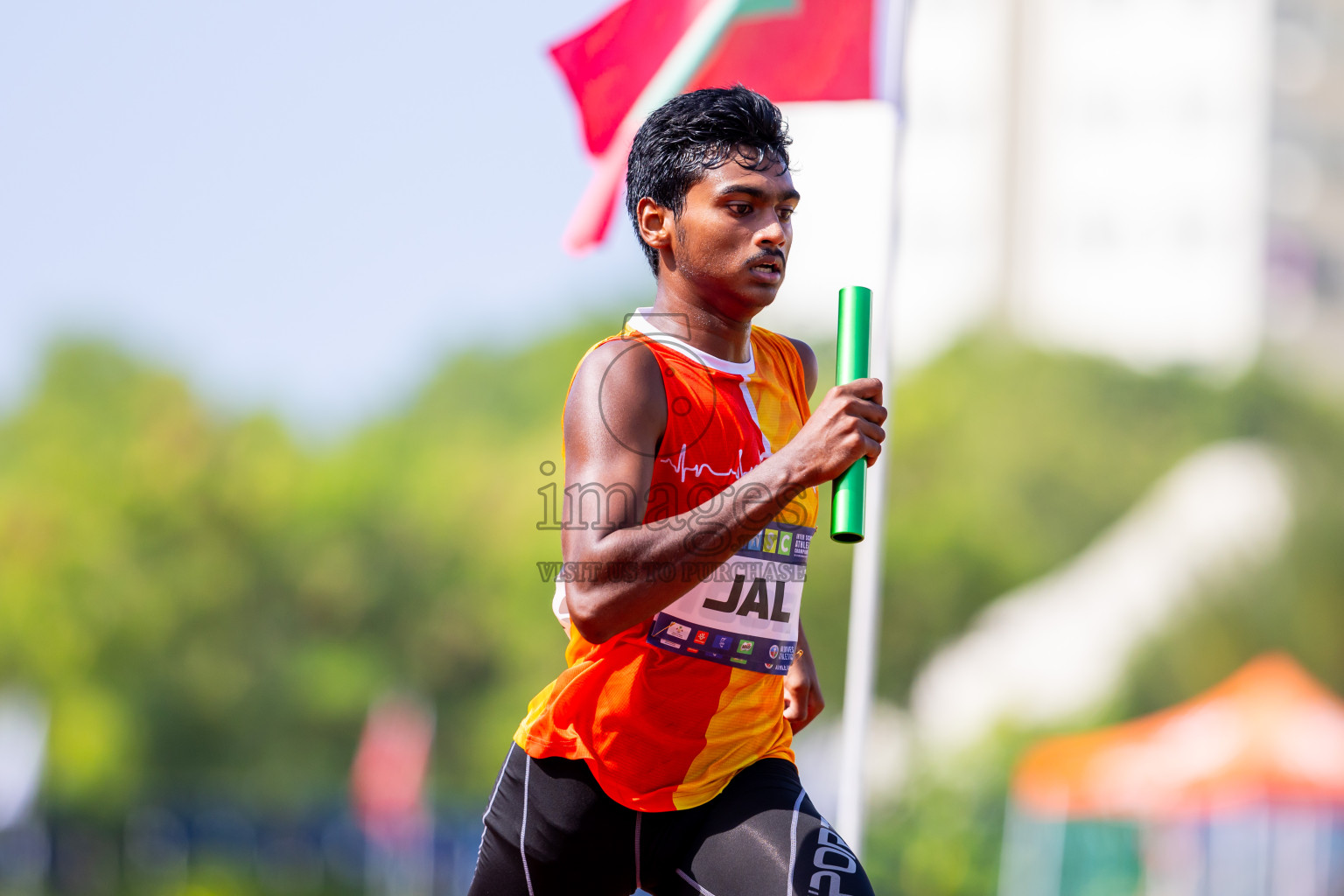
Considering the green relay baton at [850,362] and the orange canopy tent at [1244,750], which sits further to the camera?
the orange canopy tent at [1244,750]

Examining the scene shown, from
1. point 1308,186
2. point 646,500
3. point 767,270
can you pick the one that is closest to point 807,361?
point 767,270

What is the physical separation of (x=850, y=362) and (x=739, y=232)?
455 mm

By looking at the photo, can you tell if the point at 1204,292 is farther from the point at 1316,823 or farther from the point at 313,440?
the point at 1316,823

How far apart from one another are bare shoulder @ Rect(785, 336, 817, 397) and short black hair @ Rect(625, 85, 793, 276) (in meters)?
0.56

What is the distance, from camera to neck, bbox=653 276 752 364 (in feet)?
10.5

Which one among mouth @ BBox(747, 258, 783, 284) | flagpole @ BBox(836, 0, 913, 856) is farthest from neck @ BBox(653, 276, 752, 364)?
flagpole @ BBox(836, 0, 913, 856)

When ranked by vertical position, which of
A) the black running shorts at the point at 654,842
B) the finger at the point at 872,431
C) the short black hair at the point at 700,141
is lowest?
the black running shorts at the point at 654,842

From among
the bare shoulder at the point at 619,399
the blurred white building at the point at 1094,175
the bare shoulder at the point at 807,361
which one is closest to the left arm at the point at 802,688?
the bare shoulder at the point at 807,361

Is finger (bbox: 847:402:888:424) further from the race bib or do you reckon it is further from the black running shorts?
the black running shorts

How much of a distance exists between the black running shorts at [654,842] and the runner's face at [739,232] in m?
1.03

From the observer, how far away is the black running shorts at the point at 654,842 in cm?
291

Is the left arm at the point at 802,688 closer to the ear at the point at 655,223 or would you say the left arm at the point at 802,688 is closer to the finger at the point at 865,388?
the ear at the point at 655,223

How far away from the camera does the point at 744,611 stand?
123 inches

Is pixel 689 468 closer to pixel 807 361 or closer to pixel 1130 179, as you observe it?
pixel 807 361
